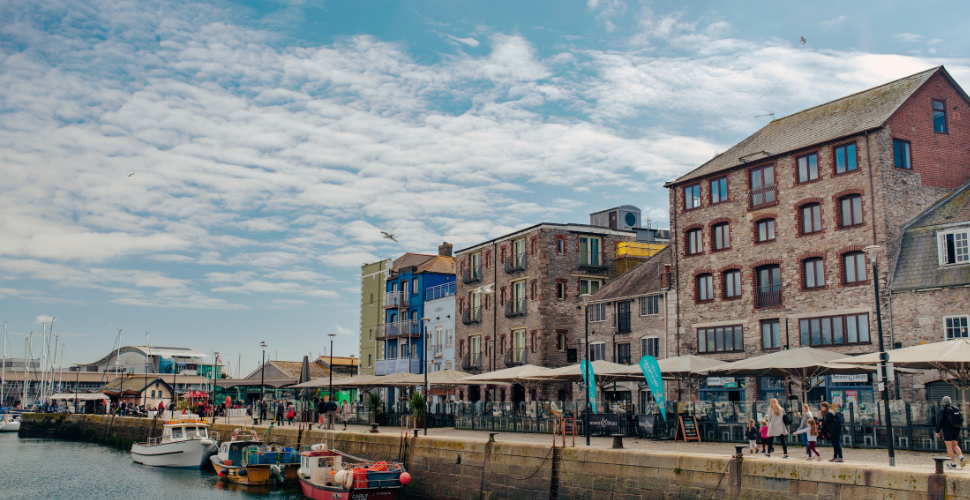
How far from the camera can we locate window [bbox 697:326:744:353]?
36.4m

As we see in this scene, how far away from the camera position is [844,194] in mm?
32906

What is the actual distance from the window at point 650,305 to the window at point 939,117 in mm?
14823

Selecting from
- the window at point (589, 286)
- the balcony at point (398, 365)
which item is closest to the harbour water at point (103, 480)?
the balcony at point (398, 365)

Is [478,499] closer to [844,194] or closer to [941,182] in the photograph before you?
[844,194]

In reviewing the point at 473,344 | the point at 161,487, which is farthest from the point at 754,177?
the point at 161,487

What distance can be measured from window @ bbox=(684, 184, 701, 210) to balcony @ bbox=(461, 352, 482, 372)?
19092 mm

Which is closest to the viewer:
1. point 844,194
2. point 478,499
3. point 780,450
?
point 780,450

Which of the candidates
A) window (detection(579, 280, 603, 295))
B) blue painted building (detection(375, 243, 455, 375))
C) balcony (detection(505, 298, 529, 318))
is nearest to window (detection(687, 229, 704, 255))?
window (detection(579, 280, 603, 295))

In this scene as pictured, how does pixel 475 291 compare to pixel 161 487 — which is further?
pixel 475 291

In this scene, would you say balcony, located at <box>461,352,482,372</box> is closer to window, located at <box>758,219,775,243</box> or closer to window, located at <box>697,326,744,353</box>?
window, located at <box>697,326,744,353</box>

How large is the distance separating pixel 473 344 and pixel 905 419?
34.1 meters

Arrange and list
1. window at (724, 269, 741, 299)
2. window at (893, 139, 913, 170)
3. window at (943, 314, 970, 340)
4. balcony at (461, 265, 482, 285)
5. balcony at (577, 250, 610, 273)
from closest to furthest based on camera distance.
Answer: window at (943, 314, 970, 340) < window at (893, 139, 913, 170) < window at (724, 269, 741, 299) < balcony at (577, 250, 610, 273) < balcony at (461, 265, 482, 285)

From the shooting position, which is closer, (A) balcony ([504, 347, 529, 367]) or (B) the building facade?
(A) balcony ([504, 347, 529, 367])

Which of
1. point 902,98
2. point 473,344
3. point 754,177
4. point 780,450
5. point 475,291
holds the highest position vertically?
point 902,98
